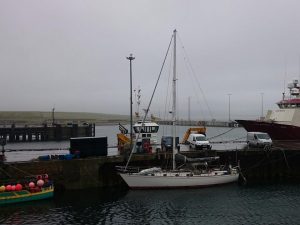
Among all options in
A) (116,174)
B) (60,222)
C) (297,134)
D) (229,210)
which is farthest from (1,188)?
(297,134)

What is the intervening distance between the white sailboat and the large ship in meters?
16.3

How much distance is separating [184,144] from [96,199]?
1964 centimetres

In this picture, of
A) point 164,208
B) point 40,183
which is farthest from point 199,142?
point 40,183

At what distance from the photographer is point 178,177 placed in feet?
105

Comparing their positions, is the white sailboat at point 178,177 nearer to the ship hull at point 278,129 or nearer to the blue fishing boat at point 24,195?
the blue fishing boat at point 24,195

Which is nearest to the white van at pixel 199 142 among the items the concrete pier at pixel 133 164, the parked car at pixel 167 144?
the parked car at pixel 167 144

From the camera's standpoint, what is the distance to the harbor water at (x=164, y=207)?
24.5m

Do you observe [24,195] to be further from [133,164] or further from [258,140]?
[258,140]

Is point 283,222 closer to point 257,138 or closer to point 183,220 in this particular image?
point 183,220

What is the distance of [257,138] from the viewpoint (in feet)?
134

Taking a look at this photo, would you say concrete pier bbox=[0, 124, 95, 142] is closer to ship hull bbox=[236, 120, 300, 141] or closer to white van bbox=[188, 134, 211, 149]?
ship hull bbox=[236, 120, 300, 141]

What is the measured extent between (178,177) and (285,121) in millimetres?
24009

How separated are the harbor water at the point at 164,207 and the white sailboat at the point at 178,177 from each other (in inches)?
24.7

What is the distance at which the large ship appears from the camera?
4681 centimetres
